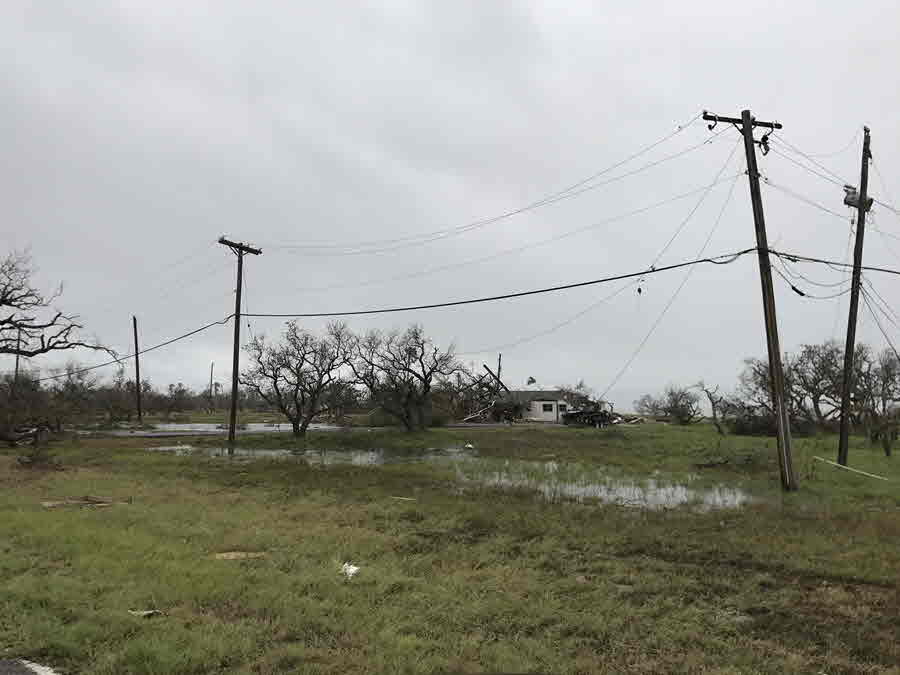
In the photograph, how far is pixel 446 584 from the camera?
23.7 ft

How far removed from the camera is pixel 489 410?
216 ft

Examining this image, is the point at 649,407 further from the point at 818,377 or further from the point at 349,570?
the point at 349,570

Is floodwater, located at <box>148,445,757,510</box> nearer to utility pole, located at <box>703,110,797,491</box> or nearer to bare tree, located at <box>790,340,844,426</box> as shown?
utility pole, located at <box>703,110,797,491</box>

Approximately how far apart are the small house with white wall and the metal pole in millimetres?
54357

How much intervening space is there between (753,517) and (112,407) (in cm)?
5823

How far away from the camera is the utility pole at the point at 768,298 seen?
1545 centimetres

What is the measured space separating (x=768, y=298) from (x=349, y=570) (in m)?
12.9

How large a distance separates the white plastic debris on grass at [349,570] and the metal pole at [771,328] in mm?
12063

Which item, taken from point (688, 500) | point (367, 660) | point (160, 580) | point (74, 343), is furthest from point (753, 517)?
point (74, 343)

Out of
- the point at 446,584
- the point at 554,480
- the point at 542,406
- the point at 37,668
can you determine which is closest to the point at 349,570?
the point at 446,584

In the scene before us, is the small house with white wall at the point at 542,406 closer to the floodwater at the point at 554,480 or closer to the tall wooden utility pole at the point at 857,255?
the floodwater at the point at 554,480

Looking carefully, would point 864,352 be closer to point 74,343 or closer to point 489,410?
point 489,410

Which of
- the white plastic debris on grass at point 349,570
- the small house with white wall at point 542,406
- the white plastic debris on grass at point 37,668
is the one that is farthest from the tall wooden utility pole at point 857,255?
the small house with white wall at point 542,406

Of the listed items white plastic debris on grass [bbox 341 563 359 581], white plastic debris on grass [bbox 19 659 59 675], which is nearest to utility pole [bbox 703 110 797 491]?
white plastic debris on grass [bbox 341 563 359 581]
